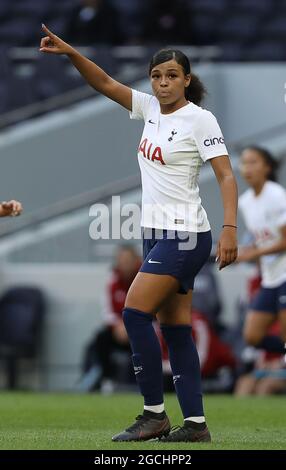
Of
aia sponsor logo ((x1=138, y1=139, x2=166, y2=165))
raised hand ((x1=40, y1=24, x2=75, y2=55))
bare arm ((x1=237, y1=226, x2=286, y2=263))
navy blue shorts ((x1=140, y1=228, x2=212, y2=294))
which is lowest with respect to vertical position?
navy blue shorts ((x1=140, y1=228, x2=212, y2=294))

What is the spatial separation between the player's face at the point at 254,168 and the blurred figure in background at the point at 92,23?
5436 millimetres

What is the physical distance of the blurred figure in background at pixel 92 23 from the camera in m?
16.2

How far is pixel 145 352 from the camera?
22.0 ft

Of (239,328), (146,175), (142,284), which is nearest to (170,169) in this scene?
(146,175)

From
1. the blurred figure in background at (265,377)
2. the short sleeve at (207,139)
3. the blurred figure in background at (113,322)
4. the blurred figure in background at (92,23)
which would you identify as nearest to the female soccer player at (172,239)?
the short sleeve at (207,139)

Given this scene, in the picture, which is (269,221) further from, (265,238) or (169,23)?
(169,23)

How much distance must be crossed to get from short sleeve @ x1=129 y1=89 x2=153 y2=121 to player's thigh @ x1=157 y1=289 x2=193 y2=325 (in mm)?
1016

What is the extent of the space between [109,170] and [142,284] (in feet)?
28.6

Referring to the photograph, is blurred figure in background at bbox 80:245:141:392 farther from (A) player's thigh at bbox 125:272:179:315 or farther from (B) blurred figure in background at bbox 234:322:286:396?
(A) player's thigh at bbox 125:272:179:315

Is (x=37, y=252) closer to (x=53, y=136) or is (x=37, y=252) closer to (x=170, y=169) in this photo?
(x=53, y=136)

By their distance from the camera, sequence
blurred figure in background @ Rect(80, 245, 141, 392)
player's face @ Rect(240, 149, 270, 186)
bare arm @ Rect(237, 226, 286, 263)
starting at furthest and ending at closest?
1. blurred figure in background @ Rect(80, 245, 141, 392)
2. player's face @ Rect(240, 149, 270, 186)
3. bare arm @ Rect(237, 226, 286, 263)

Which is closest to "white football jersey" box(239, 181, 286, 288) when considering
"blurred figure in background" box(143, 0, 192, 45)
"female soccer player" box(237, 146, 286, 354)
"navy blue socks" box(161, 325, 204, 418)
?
"female soccer player" box(237, 146, 286, 354)

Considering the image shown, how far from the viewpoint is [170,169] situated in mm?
6734

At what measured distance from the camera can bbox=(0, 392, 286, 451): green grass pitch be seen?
662 centimetres
